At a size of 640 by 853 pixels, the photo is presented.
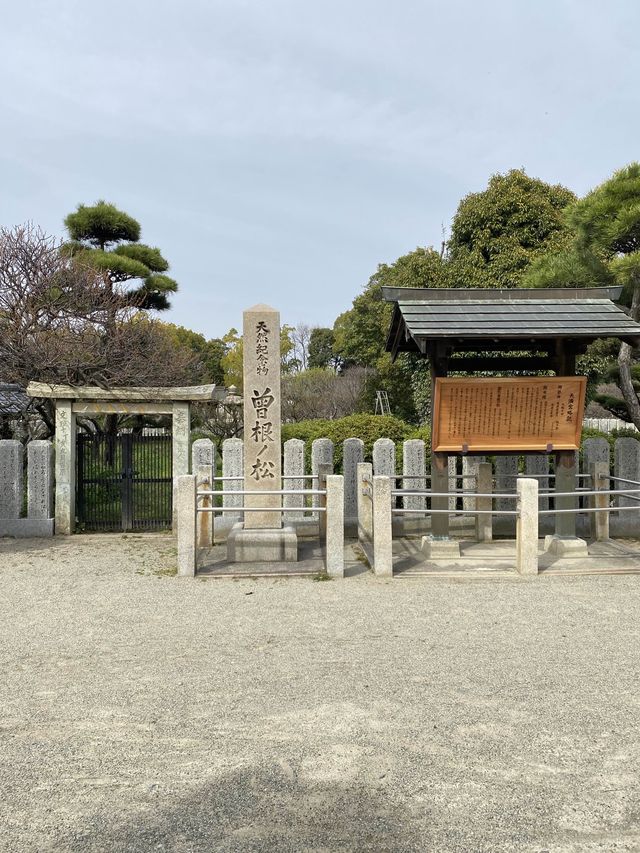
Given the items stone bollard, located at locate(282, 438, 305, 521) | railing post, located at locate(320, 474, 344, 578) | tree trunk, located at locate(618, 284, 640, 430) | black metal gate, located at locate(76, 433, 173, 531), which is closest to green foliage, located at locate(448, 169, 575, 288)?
tree trunk, located at locate(618, 284, 640, 430)

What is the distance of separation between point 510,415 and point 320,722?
5588mm

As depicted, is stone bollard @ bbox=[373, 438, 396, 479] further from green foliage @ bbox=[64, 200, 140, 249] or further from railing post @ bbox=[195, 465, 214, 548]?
green foliage @ bbox=[64, 200, 140, 249]

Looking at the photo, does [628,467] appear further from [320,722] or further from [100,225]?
[100,225]

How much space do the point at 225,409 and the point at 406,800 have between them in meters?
22.2

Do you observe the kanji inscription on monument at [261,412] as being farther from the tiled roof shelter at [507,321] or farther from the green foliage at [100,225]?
the green foliage at [100,225]

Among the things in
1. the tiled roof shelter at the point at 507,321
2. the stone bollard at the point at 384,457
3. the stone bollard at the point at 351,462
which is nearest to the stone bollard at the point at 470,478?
the stone bollard at the point at 384,457

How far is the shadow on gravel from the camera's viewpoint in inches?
94.0

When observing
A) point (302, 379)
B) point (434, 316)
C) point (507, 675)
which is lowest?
point (507, 675)

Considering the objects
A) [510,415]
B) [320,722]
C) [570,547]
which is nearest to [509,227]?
[510,415]

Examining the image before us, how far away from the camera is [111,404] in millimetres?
10094

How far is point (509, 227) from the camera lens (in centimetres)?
1791

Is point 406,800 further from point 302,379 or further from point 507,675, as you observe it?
point 302,379

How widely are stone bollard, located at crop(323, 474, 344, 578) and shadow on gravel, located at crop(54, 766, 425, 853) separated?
4.09m

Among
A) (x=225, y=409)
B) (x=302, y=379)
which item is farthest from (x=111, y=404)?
(x=302, y=379)
